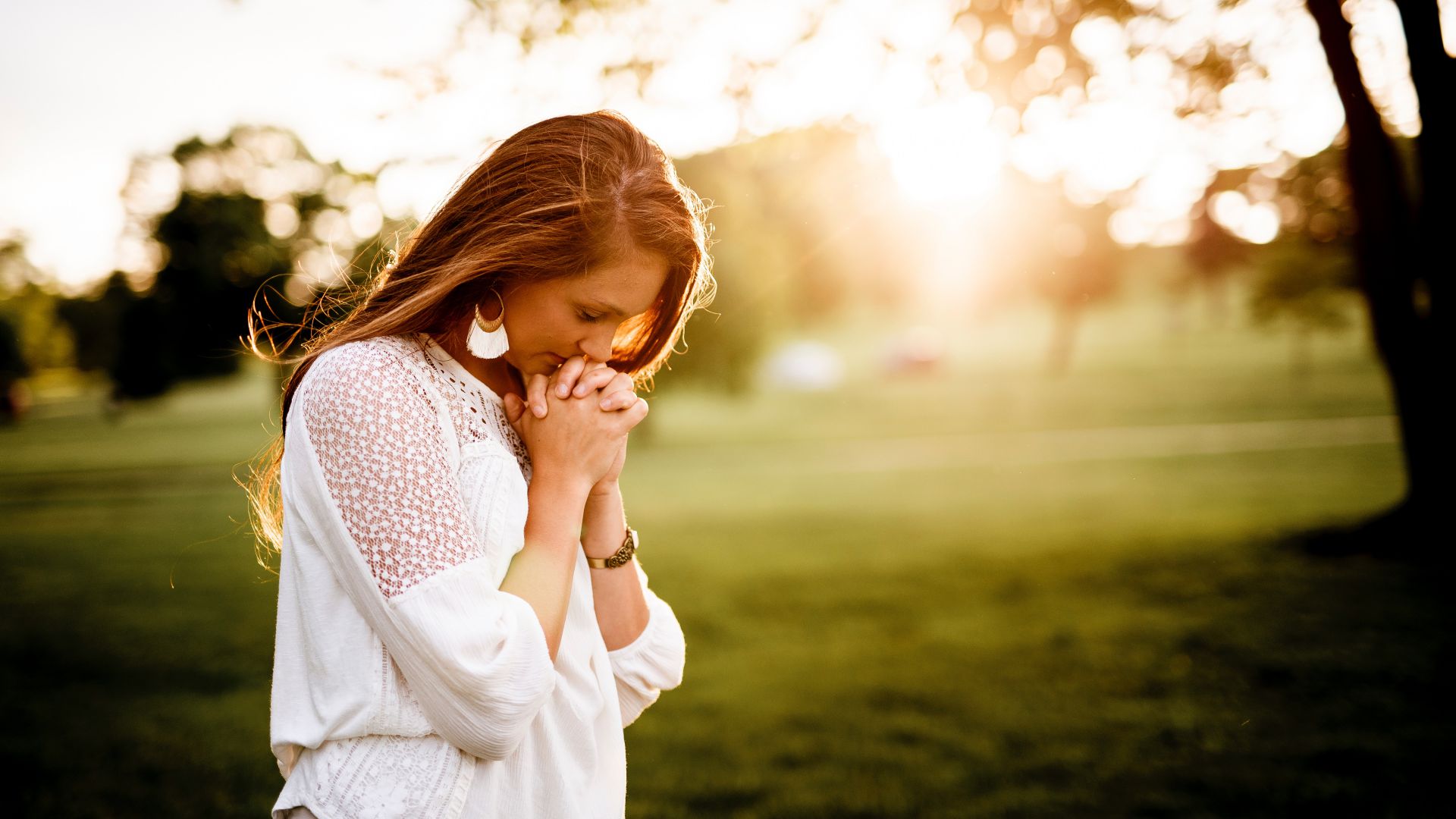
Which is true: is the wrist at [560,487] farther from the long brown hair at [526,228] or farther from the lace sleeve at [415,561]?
the long brown hair at [526,228]

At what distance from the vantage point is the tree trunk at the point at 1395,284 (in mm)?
7832

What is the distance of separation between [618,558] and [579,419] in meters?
0.42

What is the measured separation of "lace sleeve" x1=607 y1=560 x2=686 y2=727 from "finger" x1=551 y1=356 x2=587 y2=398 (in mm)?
482

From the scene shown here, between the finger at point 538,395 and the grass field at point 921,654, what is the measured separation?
1.73m

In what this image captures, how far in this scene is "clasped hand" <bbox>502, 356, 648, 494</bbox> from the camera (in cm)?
175

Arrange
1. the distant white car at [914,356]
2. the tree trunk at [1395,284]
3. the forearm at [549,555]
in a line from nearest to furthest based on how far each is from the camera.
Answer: the forearm at [549,555] → the tree trunk at [1395,284] → the distant white car at [914,356]

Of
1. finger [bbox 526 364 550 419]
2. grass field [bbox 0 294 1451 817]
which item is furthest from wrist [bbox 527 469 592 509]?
grass field [bbox 0 294 1451 817]

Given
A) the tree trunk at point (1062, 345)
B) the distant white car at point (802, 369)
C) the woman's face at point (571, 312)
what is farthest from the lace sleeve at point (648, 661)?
the distant white car at point (802, 369)

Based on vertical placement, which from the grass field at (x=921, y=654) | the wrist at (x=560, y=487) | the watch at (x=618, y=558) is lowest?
→ the grass field at (x=921, y=654)

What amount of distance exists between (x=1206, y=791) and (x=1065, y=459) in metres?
17.6

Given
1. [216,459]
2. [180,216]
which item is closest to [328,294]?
[216,459]

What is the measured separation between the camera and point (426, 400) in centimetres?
165

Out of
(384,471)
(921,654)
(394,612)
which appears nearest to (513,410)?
(384,471)

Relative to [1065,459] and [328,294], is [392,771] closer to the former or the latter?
[328,294]
